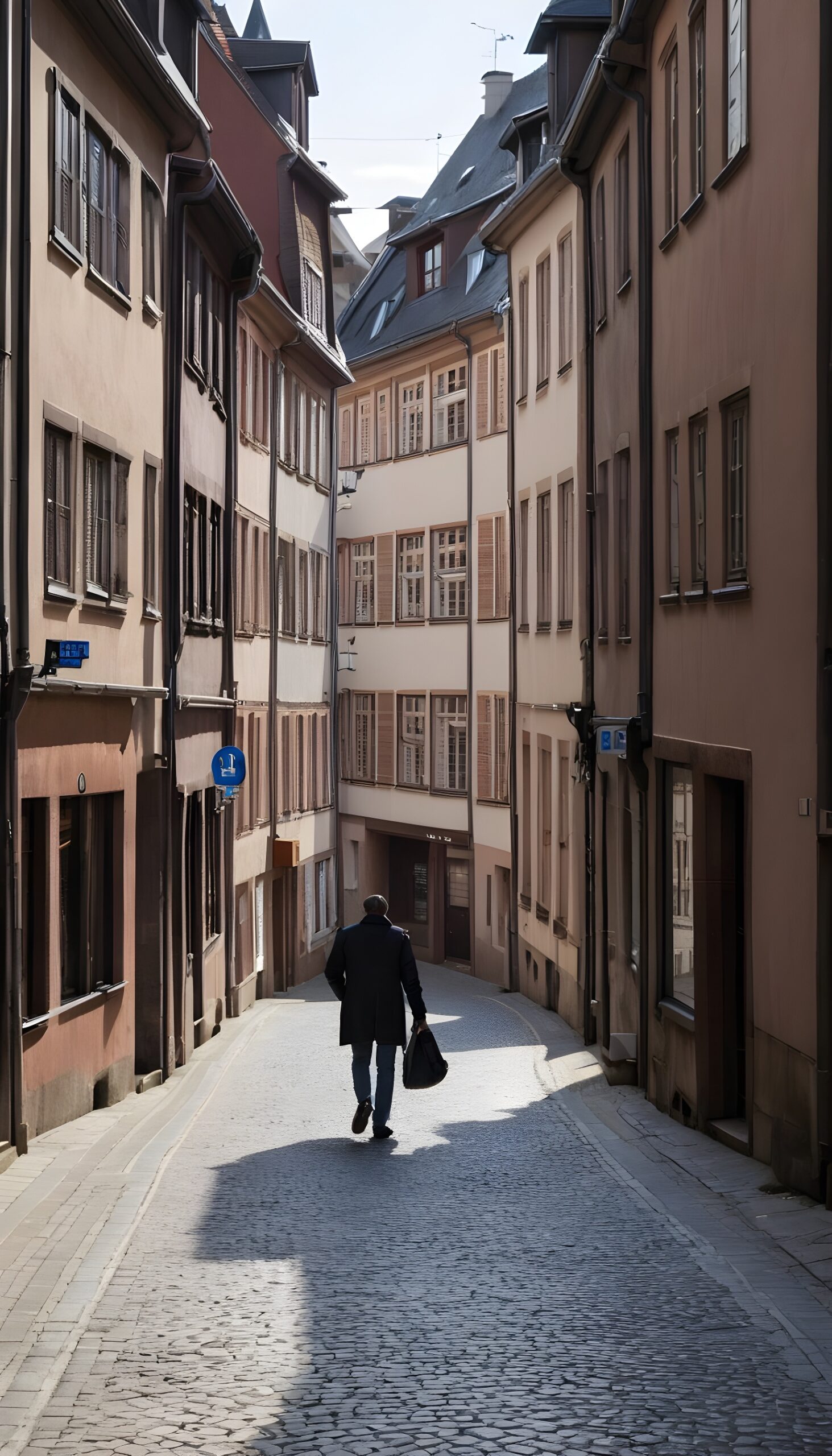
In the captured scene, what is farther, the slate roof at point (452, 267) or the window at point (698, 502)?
the slate roof at point (452, 267)

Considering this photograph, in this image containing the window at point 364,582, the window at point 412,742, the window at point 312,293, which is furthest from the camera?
the window at point 364,582

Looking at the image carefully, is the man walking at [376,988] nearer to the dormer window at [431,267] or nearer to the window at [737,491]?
the window at [737,491]

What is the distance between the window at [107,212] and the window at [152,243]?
799 mm

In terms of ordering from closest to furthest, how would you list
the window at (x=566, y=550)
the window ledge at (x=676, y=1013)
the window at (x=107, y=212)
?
the window ledge at (x=676, y=1013) < the window at (x=107, y=212) < the window at (x=566, y=550)

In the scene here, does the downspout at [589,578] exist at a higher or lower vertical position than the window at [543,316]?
lower

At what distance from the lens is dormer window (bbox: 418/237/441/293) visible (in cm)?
4144

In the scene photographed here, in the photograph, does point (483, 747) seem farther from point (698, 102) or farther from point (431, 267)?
point (698, 102)

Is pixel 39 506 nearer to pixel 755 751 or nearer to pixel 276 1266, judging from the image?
pixel 755 751

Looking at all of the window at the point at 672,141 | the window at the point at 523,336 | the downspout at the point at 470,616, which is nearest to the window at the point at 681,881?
the window at the point at 672,141

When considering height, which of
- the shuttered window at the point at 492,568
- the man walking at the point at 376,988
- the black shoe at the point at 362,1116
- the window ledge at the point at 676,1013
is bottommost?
the black shoe at the point at 362,1116

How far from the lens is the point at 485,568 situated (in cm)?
3659

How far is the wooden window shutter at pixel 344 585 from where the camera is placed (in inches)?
1704

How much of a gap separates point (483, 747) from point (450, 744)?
2.39 m

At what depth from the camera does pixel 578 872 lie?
24.2 metres
